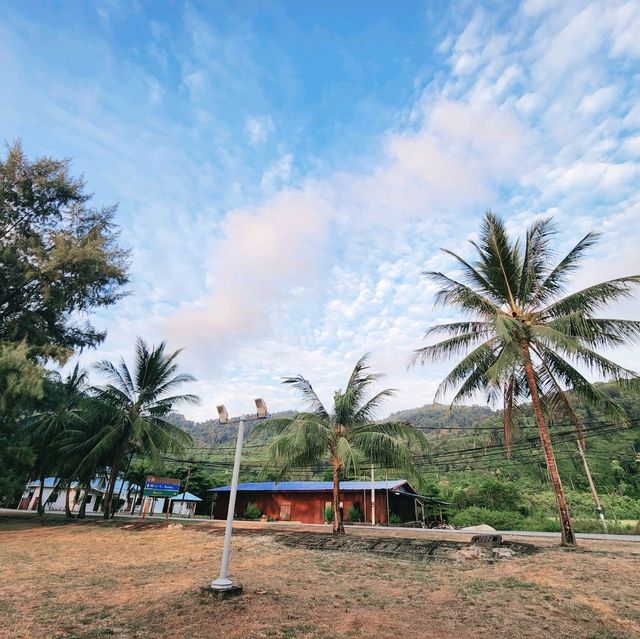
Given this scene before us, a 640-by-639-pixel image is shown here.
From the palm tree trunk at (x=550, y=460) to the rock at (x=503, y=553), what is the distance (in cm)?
184

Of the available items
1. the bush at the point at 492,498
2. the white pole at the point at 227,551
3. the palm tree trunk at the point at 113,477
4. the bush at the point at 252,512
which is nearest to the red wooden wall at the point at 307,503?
the bush at the point at 252,512

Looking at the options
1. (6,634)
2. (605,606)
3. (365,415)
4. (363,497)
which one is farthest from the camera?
(363,497)

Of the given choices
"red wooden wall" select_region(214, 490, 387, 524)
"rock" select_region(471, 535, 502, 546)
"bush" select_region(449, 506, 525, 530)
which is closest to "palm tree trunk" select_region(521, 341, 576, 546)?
"rock" select_region(471, 535, 502, 546)

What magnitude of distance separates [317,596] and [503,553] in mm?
6079

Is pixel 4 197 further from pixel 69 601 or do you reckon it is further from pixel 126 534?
pixel 69 601

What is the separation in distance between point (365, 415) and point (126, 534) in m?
10.2

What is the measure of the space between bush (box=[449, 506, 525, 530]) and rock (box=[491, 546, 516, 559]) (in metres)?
16.0

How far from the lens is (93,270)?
56.9ft

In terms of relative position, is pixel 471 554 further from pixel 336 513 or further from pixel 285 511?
pixel 285 511

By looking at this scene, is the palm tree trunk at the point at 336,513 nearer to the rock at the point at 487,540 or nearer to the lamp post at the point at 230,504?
the rock at the point at 487,540

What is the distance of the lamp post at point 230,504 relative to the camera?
20.4ft

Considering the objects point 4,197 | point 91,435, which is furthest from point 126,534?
point 4,197

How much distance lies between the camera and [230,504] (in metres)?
7.27

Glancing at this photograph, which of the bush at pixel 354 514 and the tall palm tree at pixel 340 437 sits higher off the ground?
Result: the tall palm tree at pixel 340 437
